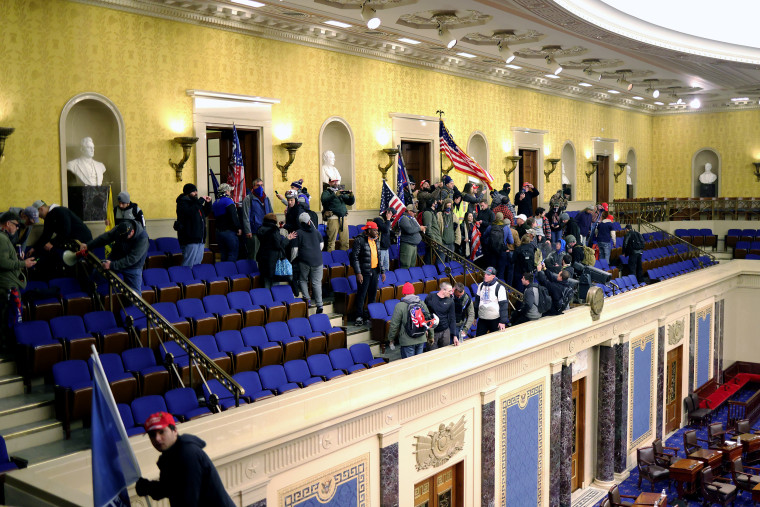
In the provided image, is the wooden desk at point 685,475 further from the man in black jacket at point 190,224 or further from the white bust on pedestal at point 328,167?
the man in black jacket at point 190,224

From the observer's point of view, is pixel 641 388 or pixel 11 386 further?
pixel 641 388

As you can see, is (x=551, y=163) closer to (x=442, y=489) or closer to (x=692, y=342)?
(x=692, y=342)

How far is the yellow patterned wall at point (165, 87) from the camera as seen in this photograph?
11.1m

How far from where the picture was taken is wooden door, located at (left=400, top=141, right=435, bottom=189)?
18672mm

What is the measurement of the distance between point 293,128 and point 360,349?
609 cm

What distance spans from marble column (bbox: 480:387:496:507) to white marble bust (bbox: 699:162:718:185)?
20610 millimetres

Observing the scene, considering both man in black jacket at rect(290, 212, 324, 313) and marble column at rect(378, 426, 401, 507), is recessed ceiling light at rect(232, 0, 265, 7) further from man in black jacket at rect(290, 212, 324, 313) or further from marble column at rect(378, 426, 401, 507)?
marble column at rect(378, 426, 401, 507)

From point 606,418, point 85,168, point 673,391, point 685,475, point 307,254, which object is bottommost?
point 685,475

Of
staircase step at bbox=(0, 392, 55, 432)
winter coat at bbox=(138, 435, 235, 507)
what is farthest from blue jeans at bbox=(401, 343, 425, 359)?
winter coat at bbox=(138, 435, 235, 507)

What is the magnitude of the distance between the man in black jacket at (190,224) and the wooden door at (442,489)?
4.48m

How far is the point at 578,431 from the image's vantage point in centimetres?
1589

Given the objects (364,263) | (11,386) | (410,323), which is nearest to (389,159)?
(364,263)

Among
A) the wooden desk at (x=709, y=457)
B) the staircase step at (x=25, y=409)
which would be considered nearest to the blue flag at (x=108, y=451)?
the staircase step at (x=25, y=409)

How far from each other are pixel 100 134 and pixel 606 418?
11156 millimetres
